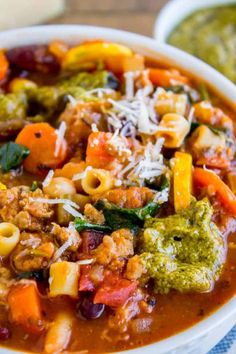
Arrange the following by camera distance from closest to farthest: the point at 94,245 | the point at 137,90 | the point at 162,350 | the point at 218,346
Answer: the point at 162,350, the point at 94,245, the point at 218,346, the point at 137,90

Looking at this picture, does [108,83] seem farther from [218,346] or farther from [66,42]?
Answer: [218,346]

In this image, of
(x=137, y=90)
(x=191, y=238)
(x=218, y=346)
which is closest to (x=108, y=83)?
(x=137, y=90)

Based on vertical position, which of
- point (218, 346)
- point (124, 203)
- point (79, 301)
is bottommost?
point (218, 346)

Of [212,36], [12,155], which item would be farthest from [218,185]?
[212,36]

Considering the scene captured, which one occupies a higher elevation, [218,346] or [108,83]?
[108,83]

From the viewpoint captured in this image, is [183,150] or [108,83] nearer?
[183,150]

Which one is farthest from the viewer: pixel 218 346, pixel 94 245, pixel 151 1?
pixel 151 1

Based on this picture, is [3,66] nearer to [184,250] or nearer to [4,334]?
[184,250]

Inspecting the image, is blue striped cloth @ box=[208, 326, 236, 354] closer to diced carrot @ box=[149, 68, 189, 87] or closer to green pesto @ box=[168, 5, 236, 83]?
diced carrot @ box=[149, 68, 189, 87]

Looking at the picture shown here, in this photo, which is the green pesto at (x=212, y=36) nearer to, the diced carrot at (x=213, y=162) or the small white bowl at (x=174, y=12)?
the small white bowl at (x=174, y=12)
